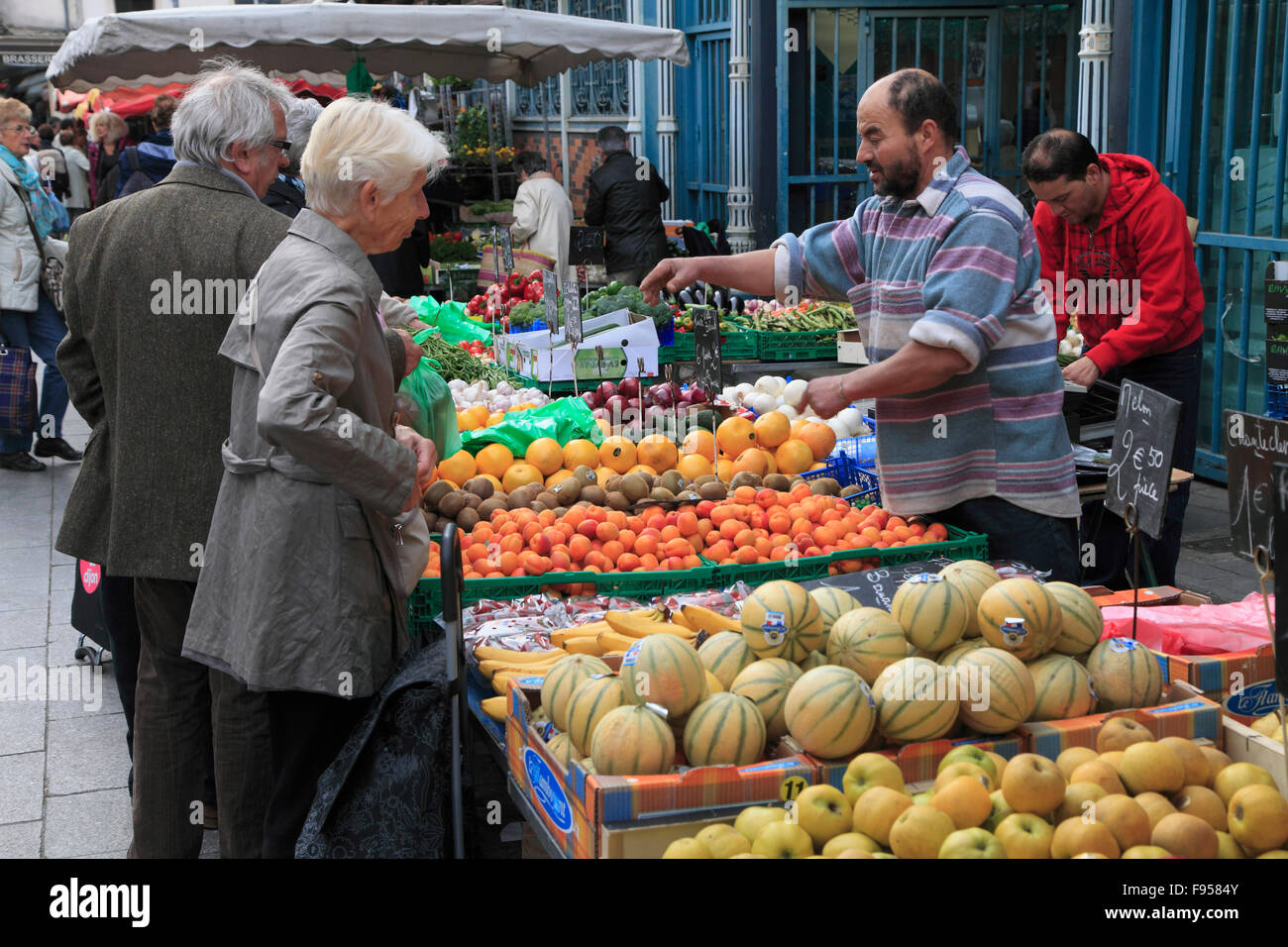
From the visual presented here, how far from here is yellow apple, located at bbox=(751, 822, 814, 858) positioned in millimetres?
2035

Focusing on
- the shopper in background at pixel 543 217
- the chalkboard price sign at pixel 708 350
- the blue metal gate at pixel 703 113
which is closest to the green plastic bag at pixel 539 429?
the chalkboard price sign at pixel 708 350

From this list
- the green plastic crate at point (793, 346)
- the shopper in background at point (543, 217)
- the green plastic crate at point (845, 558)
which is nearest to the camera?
the green plastic crate at point (845, 558)

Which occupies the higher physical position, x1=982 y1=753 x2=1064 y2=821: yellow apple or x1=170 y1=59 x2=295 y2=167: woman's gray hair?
x1=170 y1=59 x2=295 y2=167: woman's gray hair

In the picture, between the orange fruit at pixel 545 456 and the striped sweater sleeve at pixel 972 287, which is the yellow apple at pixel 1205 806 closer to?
the striped sweater sleeve at pixel 972 287

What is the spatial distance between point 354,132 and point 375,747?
1.32 meters

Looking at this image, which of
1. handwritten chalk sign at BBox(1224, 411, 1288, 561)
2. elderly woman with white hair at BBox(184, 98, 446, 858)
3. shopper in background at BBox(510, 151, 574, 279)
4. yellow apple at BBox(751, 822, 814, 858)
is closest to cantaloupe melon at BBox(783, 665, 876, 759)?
yellow apple at BBox(751, 822, 814, 858)

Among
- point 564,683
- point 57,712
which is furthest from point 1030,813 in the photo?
point 57,712

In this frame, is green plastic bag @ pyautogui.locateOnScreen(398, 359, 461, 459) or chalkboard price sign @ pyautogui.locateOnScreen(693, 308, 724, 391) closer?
green plastic bag @ pyautogui.locateOnScreen(398, 359, 461, 459)

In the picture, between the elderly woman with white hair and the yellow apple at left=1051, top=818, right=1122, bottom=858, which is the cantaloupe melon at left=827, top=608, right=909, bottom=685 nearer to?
the yellow apple at left=1051, top=818, right=1122, bottom=858

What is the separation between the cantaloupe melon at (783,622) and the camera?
2643 mm

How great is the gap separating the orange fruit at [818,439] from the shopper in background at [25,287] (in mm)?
5455

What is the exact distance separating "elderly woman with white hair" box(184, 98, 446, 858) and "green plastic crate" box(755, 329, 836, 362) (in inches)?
194

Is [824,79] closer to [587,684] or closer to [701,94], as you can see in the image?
[701,94]

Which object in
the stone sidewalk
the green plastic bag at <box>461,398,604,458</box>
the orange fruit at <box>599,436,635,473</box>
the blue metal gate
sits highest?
the blue metal gate
